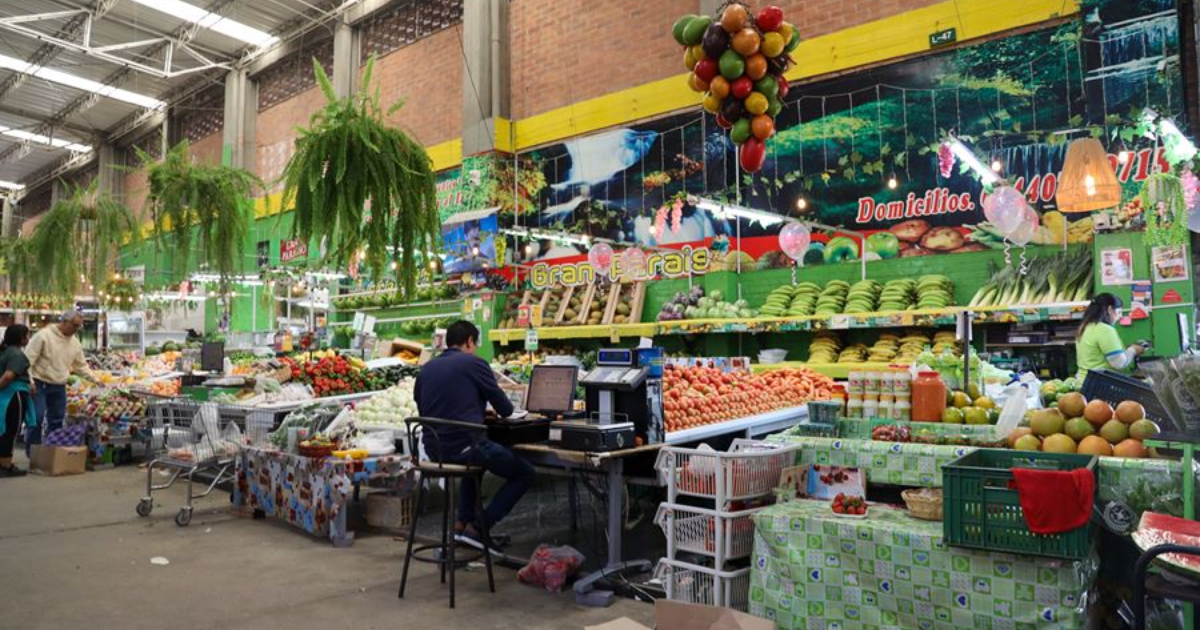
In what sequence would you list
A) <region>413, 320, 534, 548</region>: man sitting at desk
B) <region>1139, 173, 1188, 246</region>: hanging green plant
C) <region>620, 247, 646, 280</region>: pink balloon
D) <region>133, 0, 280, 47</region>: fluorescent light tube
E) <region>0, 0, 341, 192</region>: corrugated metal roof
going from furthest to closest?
<region>0, 0, 341, 192</region>: corrugated metal roof < <region>133, 0, 280, 47</region>: fluorescent light tube < <region>620, 247, 646, 280</region>: pink balloon < <region>1139, 173, 1188, 246</region>: hanging green plant < <region>413, 320, 534, 548</region>: man sitting at desk

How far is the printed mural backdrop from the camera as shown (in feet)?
25.6

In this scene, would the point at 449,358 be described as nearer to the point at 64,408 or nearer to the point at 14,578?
the point at 14,578

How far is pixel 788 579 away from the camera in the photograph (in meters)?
3.40

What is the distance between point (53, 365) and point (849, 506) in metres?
8.99

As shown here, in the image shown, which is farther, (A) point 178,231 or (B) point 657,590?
(A) point 178,231

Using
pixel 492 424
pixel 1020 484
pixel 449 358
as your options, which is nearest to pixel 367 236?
pixel 449 358

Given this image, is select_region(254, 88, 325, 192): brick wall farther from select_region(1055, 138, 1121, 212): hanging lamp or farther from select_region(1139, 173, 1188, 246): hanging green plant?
select_region(1139, 173, 1188, 246): hanging green plant

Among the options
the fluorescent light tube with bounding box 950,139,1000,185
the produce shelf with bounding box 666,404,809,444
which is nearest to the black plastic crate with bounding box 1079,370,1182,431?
the produce shelf with bounding box 666,404,809,444

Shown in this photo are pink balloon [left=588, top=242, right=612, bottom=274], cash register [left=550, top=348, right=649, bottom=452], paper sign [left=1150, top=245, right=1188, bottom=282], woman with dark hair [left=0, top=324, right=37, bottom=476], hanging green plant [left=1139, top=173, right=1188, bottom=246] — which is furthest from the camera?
pink balloon [left=588, top=242, right=612, bottom=274]

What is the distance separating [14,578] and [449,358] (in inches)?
110

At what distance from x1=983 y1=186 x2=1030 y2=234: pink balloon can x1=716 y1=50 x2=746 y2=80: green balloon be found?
3.76 meters

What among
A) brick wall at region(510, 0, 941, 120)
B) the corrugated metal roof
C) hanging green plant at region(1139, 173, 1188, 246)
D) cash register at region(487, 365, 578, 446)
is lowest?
cash register at region(487, 365, 578, 446)

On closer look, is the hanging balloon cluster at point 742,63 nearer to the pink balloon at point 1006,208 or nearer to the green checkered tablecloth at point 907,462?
the green checkered tablecloth at point 907,462

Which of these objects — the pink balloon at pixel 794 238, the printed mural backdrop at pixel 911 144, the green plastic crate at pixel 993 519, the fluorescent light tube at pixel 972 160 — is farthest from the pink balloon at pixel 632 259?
the green plastic crate at pixel 993 519
